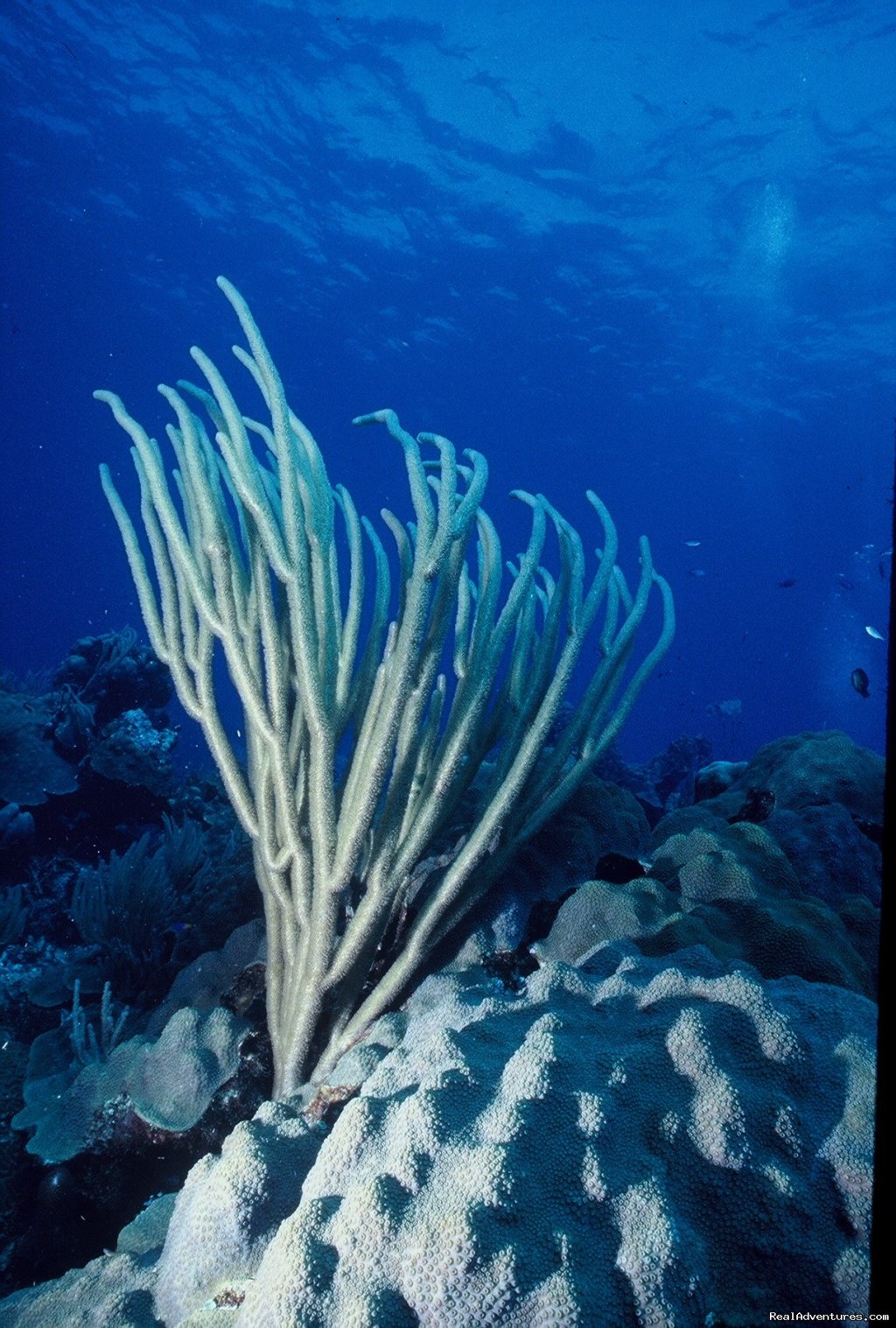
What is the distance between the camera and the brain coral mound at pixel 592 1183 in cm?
115

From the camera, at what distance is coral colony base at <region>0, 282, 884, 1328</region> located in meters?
1.27

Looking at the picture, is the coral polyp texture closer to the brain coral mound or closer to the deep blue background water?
the brain coral mound

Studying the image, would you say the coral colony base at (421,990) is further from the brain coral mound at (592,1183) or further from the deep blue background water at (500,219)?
the deep blue background water at (500,219)

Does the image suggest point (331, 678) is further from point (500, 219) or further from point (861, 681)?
point (500, 219)

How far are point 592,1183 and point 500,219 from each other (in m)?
28.3

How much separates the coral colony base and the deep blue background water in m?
13.1

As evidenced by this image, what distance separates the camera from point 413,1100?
4.66 ft

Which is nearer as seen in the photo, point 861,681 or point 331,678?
point 331,678

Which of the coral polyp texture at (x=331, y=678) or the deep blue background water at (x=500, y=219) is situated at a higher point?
the deep blue background water at (x=500, y=219)

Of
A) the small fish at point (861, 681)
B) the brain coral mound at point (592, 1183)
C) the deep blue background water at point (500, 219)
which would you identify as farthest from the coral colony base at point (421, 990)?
the deep blue background water at point (500, 219)

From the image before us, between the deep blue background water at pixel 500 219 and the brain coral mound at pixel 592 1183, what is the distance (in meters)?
14.2

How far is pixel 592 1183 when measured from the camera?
1.28 metres

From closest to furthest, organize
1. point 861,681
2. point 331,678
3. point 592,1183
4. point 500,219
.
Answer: point 592,1183 < point 331,678 < point 861,681 < point 500,219

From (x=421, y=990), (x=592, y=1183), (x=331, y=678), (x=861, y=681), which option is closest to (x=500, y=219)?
(x=861, y=681)
